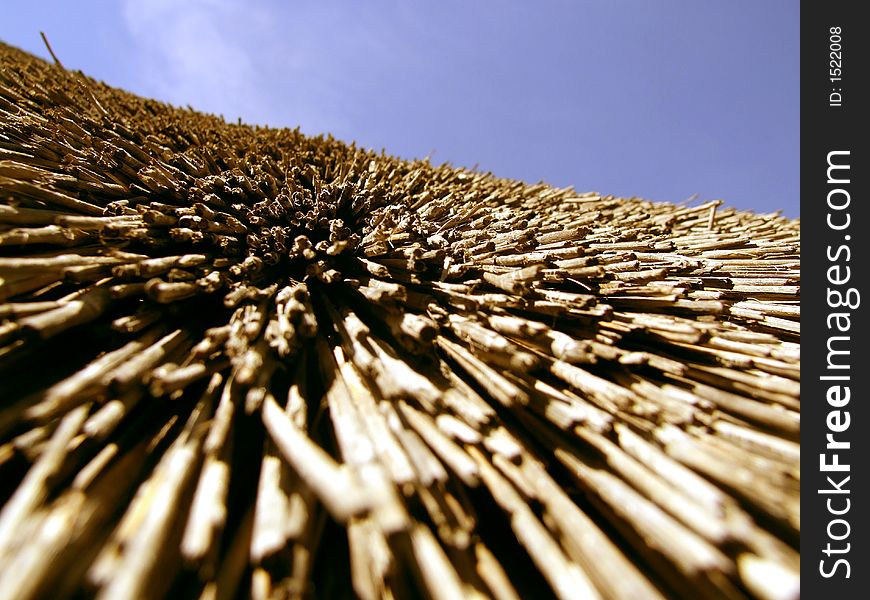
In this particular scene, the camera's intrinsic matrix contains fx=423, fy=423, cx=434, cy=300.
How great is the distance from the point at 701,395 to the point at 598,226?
5.00 ft

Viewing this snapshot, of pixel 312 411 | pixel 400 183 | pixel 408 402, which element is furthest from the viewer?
pixel 400 183

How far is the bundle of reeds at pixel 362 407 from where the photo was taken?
26.2 inches

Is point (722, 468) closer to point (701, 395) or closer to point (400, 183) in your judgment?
point (701, 395)

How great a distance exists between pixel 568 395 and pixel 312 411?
628mm

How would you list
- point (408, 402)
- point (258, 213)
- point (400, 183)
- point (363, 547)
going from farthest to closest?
point (400, 183)
point (258, 213)
point (408, 402)
point (363, 547)

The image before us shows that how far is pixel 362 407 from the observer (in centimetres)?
93

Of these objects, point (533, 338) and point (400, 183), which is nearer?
point (533, 338)

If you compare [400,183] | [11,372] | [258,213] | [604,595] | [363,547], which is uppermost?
[400,183]

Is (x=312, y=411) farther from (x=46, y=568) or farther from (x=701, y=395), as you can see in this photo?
(x=701, y=395)

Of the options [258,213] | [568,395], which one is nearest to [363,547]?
[568,395]

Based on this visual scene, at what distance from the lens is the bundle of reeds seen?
67cm

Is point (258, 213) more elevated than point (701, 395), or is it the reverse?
point (258, 213)

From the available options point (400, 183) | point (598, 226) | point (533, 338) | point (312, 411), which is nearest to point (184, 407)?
point (312, 411)

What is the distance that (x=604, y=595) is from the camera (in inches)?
26.1
